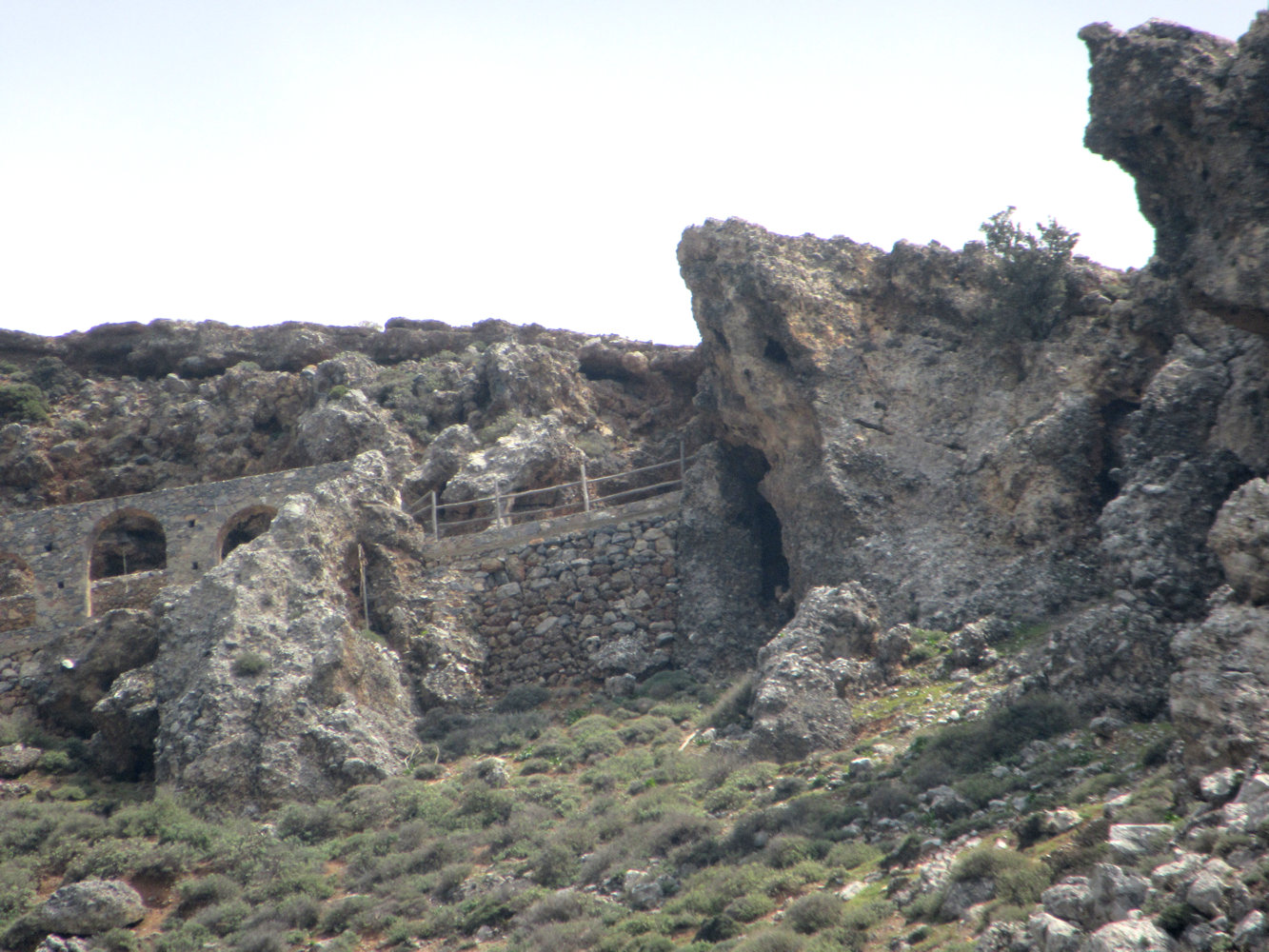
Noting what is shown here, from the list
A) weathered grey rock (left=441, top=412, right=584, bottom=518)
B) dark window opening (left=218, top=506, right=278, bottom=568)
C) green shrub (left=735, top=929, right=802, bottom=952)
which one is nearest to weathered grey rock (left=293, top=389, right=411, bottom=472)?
dark window opening (left=218, top=506, right=278, bottom=568)

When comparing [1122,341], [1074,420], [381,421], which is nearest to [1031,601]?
[1074,420]

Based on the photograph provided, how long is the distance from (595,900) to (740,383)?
12107mm

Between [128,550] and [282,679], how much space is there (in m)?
11.1

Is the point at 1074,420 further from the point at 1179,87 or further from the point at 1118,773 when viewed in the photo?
the point at 1118,773

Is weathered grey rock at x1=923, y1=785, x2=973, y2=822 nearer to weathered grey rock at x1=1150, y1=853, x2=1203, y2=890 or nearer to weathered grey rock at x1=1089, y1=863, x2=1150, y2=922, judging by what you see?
weathered grey rock at x1=1089, y1=863, x2=1150, y2=922

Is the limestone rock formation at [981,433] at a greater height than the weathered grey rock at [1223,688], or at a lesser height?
greater

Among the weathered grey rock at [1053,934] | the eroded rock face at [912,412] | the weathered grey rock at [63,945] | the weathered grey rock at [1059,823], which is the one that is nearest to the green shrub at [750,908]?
the weathered grey rock at [1059,823]

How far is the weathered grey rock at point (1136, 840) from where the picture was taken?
828 cm

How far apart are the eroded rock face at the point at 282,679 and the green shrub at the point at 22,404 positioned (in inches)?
613

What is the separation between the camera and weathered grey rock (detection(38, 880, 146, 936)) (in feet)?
44.8

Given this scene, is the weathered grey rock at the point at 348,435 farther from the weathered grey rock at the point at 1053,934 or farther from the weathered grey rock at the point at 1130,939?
the weathered grey rock at the point at 1130,939

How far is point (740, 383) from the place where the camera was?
2197 cm

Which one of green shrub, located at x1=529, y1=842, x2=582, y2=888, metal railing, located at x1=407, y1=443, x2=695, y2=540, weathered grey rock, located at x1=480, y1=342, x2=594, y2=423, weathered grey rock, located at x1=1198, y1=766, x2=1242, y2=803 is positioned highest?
weathered grey rock, located at x1=480, y1=342, x2=594, y2=423

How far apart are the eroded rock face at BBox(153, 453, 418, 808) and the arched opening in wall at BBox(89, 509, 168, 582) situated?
7.93 metres
